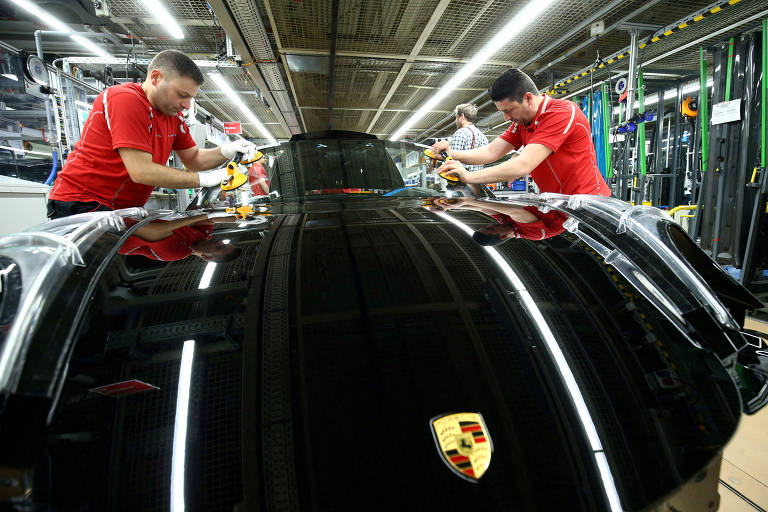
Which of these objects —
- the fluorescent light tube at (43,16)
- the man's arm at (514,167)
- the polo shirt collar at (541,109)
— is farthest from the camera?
the fluorescent light tube at (43,16)

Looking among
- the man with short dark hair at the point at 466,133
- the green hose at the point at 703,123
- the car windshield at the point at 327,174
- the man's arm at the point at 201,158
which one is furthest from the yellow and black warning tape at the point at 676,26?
the man's arm at the point at 201,158

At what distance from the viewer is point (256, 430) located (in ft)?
1.99

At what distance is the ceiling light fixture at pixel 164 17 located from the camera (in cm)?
460

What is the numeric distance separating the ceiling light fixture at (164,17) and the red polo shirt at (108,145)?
154 inches

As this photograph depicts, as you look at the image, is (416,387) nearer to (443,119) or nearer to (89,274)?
(89,274)

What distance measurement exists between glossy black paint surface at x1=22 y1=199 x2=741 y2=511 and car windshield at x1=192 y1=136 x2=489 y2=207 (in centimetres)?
97

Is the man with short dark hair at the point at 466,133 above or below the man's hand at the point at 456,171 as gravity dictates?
above

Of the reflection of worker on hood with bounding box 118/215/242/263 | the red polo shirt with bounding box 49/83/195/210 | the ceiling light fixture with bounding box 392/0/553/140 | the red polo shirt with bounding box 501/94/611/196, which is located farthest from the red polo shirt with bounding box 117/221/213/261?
the ceiling light fixture with bounding box 392/0/553/140

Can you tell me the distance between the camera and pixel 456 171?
1918 millimetres

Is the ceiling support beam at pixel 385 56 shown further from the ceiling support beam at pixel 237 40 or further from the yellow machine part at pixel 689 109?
the yellow machine part at pixel 689 109

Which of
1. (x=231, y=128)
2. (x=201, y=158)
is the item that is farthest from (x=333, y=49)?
(x=231, y=128)

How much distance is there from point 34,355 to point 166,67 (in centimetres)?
165

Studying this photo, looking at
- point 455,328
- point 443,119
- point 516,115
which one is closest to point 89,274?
point 455,328

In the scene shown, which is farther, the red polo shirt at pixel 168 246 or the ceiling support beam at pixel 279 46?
the ceiling support beam at pixel 279 46
